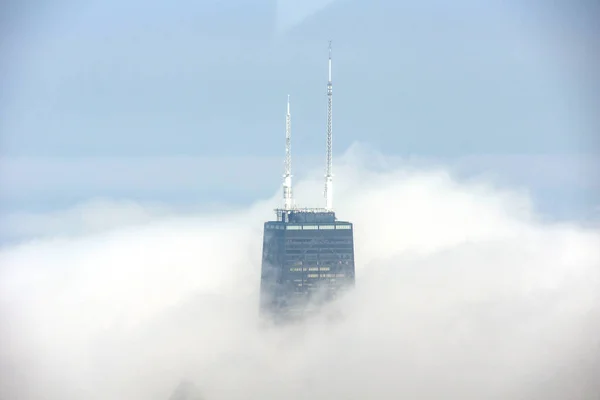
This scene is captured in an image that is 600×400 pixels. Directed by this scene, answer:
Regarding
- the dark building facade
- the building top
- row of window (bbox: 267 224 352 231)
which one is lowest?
the dark building facade

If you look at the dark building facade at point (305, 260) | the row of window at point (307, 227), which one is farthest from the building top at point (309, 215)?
the row of window at point (307, 227)

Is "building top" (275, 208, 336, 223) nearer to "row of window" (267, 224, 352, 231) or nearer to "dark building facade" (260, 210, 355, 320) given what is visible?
"dark building facade" (260, 210, 355, 320)

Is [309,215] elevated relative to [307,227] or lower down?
elevated

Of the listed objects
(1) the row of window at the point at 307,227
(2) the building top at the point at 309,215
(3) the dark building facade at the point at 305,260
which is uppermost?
(2) the building top at the point at 309,215

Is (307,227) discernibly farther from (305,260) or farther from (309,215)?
(305,260)

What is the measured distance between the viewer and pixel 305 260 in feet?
339

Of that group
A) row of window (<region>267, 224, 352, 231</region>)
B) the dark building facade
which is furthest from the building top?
row of window (<region>267, 224, 352, 231</region>)

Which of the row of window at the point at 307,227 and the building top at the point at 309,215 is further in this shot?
the building top at the point at 309,215

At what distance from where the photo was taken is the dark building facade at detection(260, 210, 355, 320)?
10244 cm

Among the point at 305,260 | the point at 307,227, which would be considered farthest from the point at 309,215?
the point at 305,260

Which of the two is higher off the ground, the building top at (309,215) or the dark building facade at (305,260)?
the building top at (309,215)

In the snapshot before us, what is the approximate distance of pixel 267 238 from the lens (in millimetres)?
103000

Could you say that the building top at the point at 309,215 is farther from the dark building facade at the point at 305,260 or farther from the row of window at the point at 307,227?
the row of window at the point at 307,227

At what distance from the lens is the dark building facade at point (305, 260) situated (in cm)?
10244
